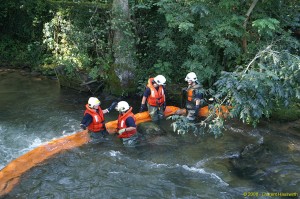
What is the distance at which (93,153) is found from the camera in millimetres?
8602

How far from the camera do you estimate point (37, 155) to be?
8211 millimetres

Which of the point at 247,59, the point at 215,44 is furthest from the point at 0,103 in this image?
the point at 247,59

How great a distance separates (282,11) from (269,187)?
579 centimetres

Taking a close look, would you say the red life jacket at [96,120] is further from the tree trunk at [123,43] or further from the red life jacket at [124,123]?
the tree trunk at [123,43]

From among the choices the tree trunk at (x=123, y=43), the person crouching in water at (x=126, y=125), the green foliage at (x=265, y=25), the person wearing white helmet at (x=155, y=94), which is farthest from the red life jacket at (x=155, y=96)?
the green foliage at (x=265, y=25)

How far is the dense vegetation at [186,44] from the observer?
7512 millimetres

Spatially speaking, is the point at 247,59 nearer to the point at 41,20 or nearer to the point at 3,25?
the point at 41,20

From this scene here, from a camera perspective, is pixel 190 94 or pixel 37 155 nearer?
pixel 37 155

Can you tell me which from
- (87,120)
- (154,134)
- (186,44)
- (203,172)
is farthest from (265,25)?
(87,120)

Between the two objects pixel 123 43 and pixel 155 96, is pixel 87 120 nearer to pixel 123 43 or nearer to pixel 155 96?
pixel 155 96

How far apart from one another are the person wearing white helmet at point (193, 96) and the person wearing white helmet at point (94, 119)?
7.09ft

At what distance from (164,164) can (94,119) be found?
78.6 inches

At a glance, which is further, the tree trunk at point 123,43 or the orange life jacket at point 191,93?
the tree trunk at point 123,43

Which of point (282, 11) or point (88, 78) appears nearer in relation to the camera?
point (282, 11)
